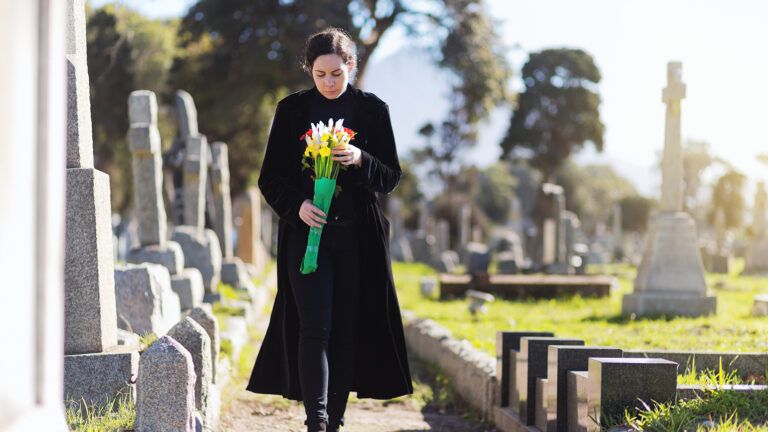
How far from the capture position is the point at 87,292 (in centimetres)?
504

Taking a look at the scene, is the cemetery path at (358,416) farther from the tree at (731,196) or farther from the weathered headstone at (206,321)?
the tree at (731,196)

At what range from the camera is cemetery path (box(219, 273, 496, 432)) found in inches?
239

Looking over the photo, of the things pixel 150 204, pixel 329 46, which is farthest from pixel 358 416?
pixel 150 204

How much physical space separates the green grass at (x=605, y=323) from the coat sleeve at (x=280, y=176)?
3.38m

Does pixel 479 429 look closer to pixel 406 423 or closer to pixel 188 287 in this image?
pixel 406 423

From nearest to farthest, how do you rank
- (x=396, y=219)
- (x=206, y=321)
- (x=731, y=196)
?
(x=206, y=321)
(x=396, y=219)
(x=731, y=196)

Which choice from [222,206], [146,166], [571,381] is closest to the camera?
[571,381]

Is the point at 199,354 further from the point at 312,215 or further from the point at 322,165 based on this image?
the point at 322,165

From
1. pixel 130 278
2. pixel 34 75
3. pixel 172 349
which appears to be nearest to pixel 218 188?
pixel 130 278

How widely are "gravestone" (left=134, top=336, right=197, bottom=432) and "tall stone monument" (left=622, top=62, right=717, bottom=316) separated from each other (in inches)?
304

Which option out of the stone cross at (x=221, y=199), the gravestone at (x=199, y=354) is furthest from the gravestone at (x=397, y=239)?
the gravestone at (x=199, y=354)

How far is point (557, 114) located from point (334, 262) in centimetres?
4597

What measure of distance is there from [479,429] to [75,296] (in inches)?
113

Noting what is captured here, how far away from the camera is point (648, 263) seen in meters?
11.5
